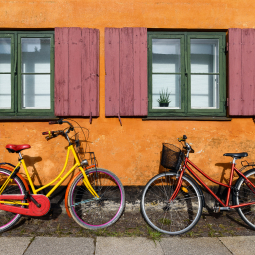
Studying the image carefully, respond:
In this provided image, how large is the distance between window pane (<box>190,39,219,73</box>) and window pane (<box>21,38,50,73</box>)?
2425 millimetres

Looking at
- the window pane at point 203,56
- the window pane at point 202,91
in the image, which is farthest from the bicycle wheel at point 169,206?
the window pane at point 203,56

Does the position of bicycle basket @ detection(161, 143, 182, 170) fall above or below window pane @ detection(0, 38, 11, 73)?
below

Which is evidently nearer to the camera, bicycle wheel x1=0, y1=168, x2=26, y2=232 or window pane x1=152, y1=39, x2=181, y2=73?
bicycle wheel x1=0, y1=168, x2=26, y2=232

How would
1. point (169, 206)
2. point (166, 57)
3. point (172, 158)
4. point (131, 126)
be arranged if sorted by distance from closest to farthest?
point (172, 158) → point (169, 206) → point (131, 126) → point (166, 57)

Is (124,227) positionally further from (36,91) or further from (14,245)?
(36,91)

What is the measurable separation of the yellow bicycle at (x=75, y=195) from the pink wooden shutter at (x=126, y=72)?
2.75 feet

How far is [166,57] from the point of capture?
4.11 m

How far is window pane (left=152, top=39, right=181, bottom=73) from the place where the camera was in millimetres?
4070

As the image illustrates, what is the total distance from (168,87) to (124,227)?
7.54 feet

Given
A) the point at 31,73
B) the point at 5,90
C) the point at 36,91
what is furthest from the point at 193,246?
the point at 5,90

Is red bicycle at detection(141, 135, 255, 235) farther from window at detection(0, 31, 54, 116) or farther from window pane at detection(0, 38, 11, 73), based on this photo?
window pane at detection(0, 38, 11, 73)

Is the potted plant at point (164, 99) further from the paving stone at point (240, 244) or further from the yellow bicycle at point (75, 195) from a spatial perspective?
the paving stone at point (240, 244)

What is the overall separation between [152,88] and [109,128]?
1003mm

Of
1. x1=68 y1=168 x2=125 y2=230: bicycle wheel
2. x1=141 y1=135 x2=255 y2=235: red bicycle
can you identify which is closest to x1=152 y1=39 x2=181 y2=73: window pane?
x1=141 y1=135 x2=255 y2=235: red bicycle
